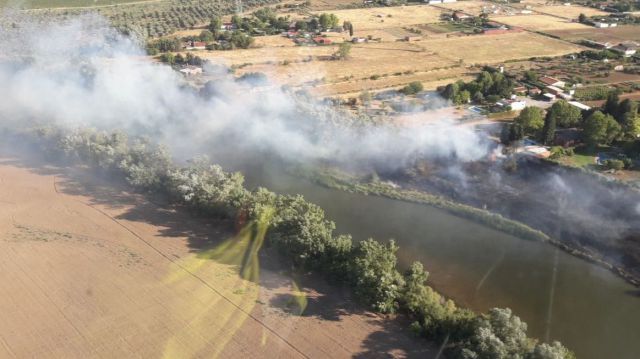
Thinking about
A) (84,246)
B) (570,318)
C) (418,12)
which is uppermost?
(418,12)

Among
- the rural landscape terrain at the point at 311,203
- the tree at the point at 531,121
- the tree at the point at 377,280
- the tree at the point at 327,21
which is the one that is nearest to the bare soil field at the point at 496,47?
the rural landscape terrain at the point at 311,203

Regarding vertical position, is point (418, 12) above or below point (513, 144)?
above

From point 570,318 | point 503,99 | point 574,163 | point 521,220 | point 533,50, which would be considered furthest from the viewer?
point 533,50

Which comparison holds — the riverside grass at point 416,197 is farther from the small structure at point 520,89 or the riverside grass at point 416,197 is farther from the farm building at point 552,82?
the farm building at point 552,82

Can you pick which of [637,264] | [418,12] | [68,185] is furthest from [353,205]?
[418,12]

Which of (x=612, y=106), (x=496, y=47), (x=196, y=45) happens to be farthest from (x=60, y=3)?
(x=612, y=106)

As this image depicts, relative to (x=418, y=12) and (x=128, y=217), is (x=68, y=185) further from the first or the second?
(x=418, y=12)

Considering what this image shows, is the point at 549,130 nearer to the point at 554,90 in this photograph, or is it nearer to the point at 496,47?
the point at 554,90
